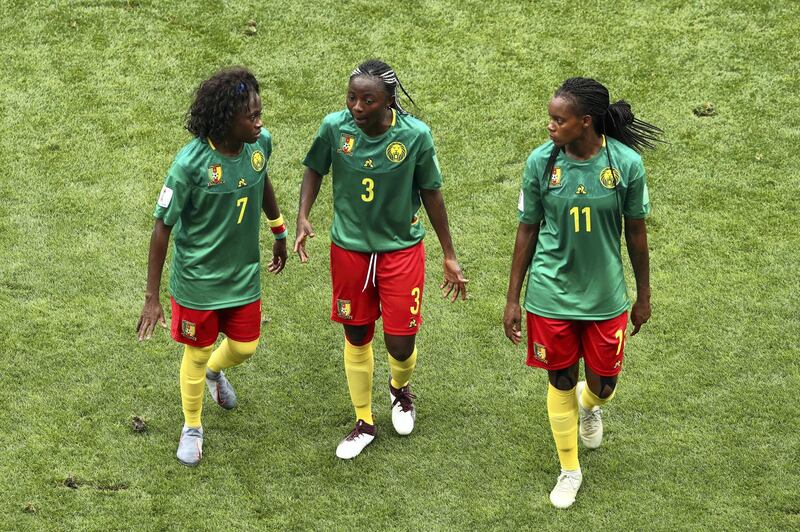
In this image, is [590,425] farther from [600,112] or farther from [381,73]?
[381,73]

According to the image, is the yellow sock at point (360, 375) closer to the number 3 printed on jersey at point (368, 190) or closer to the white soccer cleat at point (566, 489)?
the number 3 printed on jersey at point (368, 190)

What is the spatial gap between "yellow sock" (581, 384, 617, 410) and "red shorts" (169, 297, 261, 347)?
1803mm

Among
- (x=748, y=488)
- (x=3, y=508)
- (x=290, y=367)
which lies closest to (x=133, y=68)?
(x=290, y=367)

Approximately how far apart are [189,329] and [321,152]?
117 cm

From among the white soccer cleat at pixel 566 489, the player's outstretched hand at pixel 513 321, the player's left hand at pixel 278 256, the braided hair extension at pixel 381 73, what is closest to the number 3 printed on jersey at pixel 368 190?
the braided hair extension at pixel 381 73

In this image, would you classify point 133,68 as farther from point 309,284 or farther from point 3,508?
point 3,508

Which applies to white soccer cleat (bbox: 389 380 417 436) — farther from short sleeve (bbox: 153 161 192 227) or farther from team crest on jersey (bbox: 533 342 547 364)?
short sleeve (bbox: 153 161 192 227)

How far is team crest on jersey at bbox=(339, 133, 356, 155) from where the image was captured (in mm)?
6605

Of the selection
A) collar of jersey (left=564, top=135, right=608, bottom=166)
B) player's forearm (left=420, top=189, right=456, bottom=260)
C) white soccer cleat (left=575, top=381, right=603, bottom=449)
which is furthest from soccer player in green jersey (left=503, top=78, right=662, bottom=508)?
player's forearm (left=420, top=189, right=456, bottom=260)

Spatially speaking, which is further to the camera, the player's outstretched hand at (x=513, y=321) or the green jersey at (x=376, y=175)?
the green jersey at (x=376, y=175)

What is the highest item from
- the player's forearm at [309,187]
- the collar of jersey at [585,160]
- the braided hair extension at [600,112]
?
the braided hair extension at [600,112]

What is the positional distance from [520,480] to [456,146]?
11.5 feet

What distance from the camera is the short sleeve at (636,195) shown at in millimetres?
6137

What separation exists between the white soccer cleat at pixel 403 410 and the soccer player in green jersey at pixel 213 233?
2.98 feet
